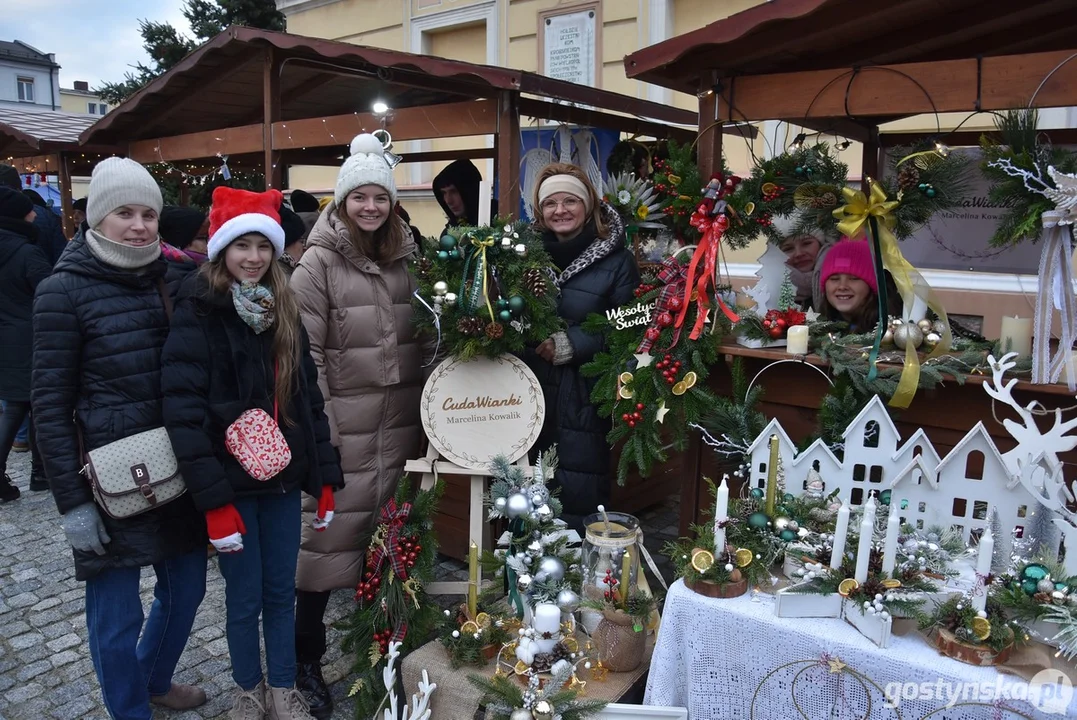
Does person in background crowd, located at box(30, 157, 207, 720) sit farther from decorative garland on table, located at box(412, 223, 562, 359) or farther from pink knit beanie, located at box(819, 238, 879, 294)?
pink knit beanie, located at box(819, 238, 879, 294)

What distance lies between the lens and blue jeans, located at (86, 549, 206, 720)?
7.51 ft

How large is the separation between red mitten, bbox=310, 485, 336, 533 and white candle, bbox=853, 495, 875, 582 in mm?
1675

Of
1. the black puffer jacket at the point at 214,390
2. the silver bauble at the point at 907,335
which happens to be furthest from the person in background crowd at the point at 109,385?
the silver bauble at the point at 907,335

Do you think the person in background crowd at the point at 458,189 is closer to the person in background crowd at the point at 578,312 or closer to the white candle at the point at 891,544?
the person in background crowd at the point at 578,312

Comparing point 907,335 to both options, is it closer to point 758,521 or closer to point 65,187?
point 758,521

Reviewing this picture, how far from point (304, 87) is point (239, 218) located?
12.9 feet

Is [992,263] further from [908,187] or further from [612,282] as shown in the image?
[612,282]

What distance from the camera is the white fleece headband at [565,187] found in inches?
125

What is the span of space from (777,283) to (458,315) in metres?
1.47

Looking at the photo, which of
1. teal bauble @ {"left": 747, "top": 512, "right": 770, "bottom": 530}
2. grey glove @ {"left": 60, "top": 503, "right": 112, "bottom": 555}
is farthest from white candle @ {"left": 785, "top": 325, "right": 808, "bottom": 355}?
grey glove @ {"left": 60, "top": 503, "right": 112, "bottom": 555}

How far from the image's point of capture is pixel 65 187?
7844 mm

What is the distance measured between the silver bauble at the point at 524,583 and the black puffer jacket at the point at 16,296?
412cm

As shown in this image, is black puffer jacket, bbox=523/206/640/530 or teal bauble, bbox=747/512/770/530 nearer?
teal bauble, bbox=747/512/770/530

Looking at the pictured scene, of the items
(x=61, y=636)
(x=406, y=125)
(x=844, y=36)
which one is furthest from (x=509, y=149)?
(x=61, y=636)
